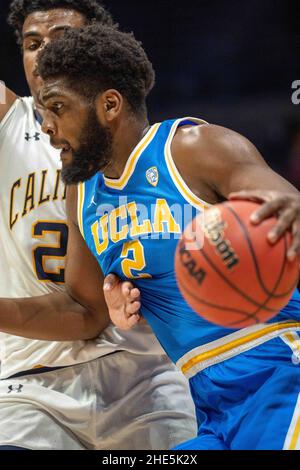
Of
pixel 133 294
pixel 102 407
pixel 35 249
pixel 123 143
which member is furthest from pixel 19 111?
pixel 102 407

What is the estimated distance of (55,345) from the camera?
3.10 metres

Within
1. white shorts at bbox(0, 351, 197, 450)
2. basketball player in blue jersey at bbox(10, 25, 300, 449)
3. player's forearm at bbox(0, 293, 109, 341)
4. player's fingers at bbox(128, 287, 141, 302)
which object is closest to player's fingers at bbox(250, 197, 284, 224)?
basketball player in blue jersey at bbox(10, 25, 300, 449)

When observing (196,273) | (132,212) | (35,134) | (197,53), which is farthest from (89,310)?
(197,53)

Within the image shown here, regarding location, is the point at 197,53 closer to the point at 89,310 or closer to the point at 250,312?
the point at 89,310

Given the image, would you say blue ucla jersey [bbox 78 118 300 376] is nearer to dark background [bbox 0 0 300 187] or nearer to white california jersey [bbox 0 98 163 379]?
white california jersey [bbox 0 98 163 379]

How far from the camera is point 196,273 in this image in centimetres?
194

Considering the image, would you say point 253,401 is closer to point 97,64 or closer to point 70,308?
point 70,308

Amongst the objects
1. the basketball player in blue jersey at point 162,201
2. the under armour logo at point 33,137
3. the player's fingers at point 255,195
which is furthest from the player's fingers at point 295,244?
the under armour logo at point 33,137

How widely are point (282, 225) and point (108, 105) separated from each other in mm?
1014

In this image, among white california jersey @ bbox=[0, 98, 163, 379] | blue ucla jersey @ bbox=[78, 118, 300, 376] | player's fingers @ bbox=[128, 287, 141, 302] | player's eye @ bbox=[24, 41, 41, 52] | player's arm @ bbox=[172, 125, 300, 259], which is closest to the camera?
player's arm @ bbox=[172, 125, 300, 259]

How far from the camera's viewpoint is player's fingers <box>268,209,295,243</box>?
1.85 metres

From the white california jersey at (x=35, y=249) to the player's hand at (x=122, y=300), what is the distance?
1.52 feet

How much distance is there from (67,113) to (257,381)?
1.10m

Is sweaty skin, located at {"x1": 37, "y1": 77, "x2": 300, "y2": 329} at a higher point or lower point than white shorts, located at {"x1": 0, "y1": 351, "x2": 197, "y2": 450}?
higher
